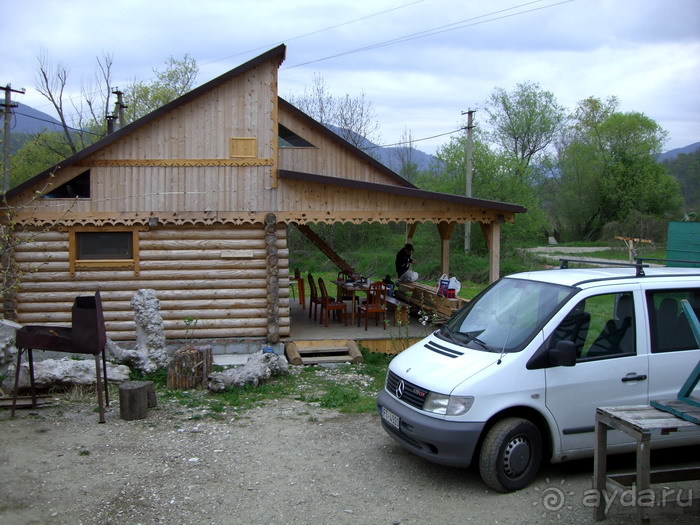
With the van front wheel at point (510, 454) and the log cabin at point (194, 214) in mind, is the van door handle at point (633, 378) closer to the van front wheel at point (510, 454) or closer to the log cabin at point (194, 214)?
the van front wheel at point (510, 454)

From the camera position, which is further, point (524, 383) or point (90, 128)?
point (90, 128)

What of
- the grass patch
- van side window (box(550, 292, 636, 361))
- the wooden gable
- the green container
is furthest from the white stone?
the green container

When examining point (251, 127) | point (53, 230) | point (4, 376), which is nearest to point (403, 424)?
point (4, 376)

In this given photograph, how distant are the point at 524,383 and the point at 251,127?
757 centimetres

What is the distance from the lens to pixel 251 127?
36.1 ft

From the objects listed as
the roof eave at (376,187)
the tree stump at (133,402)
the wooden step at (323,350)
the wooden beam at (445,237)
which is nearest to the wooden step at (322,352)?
the wooden step at (323,350)

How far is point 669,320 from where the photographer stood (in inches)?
222

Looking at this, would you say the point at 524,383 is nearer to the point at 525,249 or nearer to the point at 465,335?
the point at 465,335

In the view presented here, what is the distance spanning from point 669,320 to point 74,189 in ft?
31.5

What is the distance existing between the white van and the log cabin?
5673 mm

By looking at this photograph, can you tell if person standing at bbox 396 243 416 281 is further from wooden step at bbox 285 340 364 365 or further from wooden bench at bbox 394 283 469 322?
wooden step at bbox 285 340 364 365

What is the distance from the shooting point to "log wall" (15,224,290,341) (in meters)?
10.8

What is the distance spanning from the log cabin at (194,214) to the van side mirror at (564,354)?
6172 millimetres

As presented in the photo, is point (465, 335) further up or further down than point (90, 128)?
further down
